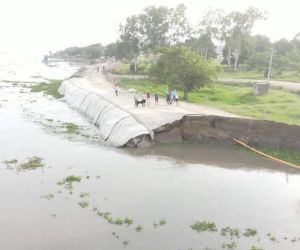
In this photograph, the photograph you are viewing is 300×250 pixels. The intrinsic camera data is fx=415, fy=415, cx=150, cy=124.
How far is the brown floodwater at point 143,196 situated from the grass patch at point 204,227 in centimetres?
30

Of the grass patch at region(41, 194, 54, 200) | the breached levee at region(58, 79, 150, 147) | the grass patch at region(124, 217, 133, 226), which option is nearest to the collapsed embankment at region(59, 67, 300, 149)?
the breached levee at region(58, 79, 150, 147)

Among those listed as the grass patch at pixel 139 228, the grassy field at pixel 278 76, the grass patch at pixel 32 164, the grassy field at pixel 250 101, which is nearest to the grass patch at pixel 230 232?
the grass patch at pixel 139 228

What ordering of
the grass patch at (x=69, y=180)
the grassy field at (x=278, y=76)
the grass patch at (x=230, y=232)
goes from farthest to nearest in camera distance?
the grassy field at (x=278, y=76)
the grass patch at (x=69, y=180)
the grass patch at (x=230, y=232)

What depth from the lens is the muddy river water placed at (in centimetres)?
1645

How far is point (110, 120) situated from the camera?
35781mm

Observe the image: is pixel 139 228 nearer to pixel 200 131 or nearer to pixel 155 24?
pixel 200 131

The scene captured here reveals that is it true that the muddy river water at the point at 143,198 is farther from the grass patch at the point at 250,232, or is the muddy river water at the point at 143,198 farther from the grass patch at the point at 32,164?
the grass patch at the point at 32,164

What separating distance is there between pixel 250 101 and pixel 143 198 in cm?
2641

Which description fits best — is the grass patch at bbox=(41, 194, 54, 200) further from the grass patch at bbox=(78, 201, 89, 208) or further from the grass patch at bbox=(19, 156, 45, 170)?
the grass patch at bbox=(19, 156, 45, 170)

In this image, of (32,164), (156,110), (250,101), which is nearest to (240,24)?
(250,101)

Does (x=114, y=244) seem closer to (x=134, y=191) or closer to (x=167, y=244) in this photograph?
(x=167, y=244)

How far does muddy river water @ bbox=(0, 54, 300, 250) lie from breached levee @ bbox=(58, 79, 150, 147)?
1.14 meters

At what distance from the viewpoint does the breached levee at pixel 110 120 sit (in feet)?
99.3

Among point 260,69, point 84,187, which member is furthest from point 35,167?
point 260,69
